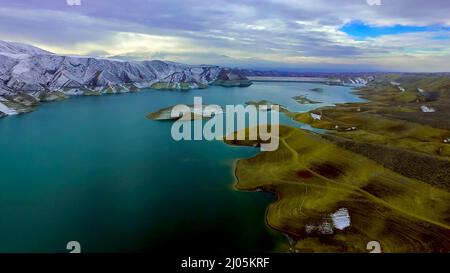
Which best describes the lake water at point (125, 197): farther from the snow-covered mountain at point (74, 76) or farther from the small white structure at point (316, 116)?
the snow-covered mountain at point (74, 76)

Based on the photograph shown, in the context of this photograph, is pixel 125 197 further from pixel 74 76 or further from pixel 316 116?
pixel 74 76

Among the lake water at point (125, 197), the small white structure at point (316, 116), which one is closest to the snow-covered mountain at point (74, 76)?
the lake water at point (125, 197)

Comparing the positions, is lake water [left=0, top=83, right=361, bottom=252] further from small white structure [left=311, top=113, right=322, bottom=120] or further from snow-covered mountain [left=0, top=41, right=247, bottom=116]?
snow-covered mountain [left=0, top=41, right=247, bottom=116]

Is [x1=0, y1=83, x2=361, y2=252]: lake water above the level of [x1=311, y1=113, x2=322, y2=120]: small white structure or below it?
below

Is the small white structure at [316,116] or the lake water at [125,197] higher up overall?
the small white structure at [316,116]

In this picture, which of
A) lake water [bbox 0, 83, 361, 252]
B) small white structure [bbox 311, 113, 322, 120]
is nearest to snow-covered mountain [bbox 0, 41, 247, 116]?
lake water [bbox 0, 83, 361, 252]

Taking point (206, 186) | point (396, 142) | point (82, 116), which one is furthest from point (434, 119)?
point (82, 116)
